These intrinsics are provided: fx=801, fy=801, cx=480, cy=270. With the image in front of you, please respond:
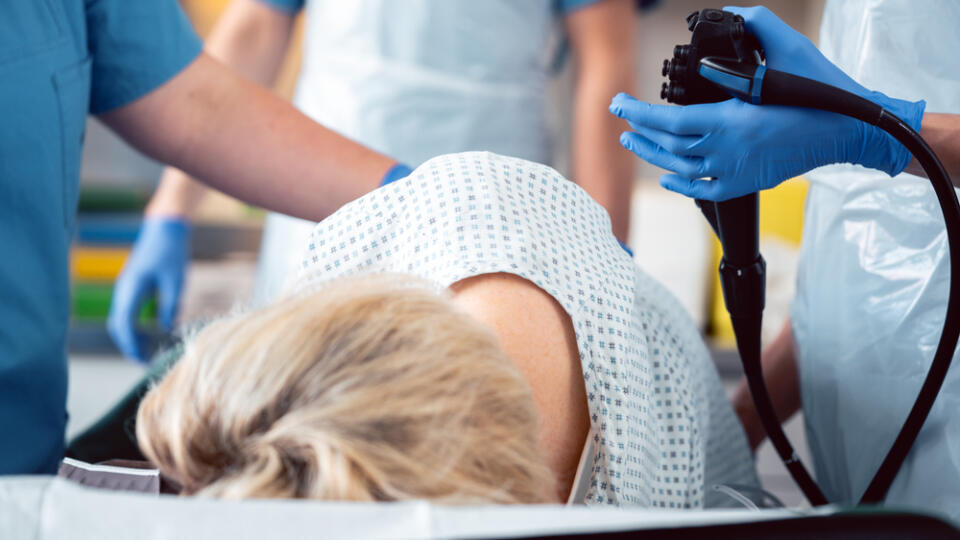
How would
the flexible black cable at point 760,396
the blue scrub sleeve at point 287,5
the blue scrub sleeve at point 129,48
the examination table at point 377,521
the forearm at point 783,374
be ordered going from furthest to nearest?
the blue scrub sleeve at point 287,5, the forearm at point 783,374, the blue scrub sleeve at point 129,48, the flexible black cable at point 760,396, the examination table at point 377,521

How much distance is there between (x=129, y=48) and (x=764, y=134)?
26.7 inches

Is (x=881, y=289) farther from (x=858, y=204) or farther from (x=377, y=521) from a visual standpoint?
(x=377, y=521)

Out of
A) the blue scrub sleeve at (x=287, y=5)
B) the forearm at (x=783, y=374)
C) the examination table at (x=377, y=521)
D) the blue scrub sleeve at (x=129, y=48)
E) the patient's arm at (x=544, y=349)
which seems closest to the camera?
the examination table at (x=377, y=521)

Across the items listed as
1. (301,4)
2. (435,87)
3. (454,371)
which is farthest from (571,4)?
(454,371)

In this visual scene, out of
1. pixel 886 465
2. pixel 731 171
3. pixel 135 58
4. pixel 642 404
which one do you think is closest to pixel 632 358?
pixel 642 404

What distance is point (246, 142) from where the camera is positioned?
0.93m

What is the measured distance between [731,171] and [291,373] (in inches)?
16.4

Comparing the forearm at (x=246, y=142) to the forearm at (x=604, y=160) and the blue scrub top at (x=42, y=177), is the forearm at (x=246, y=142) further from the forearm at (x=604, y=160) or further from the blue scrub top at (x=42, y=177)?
the forearm at (x=604, y=160)

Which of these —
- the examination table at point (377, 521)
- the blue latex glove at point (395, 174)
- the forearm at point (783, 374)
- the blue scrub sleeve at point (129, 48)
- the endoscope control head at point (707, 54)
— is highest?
the endoscope control head at point (707, 54)

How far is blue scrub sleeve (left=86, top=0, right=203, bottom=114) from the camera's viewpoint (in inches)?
34.7

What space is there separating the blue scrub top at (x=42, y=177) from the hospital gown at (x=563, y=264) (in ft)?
1.02

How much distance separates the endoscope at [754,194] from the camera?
0.62 m

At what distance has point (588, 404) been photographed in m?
0.64

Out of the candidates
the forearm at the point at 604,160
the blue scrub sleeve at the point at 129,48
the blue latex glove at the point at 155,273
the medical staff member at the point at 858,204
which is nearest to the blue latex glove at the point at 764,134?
the medical staff member at the point at 858,204
